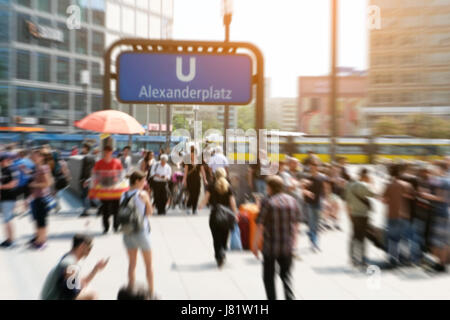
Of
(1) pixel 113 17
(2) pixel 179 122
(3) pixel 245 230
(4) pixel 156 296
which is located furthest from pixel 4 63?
(2) pixel 179 122

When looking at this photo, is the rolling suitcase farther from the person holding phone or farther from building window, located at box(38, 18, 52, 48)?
building window, located at box(38, 18, 52, 48)

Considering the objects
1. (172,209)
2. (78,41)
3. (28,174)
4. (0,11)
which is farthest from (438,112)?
(28,174)

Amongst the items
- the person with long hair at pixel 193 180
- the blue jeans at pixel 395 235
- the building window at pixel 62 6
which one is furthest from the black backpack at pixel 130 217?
the building window at pixel 62 6

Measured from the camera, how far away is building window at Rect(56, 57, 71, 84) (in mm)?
52312

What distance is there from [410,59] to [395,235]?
74.0 metres

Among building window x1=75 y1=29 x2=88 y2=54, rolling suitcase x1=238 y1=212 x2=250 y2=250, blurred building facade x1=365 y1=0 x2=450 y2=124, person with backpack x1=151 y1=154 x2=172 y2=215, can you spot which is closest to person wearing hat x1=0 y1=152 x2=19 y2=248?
person with backpack x1=151 y1=154 x2=172 y2=215

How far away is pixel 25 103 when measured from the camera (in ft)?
158

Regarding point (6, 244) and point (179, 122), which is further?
point (179, 122)

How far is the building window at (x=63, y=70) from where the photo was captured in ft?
172

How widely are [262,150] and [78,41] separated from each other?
178 ft

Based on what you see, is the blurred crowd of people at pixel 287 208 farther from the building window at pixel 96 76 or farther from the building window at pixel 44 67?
the building window at pixel 96 76

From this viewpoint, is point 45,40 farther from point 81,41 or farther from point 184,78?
point 184,78

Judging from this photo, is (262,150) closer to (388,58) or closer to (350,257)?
(350,257)
